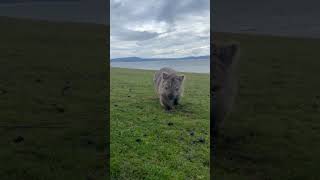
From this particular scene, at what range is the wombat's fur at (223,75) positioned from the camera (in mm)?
7191

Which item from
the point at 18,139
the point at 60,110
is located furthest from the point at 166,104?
the point at 18,139

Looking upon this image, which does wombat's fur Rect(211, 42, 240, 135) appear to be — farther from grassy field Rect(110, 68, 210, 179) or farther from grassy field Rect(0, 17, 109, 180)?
grassy field Rect(0, 17, 109, 180)

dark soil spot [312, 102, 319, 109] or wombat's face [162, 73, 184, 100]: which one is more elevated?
wombat's face [162, 73, 184, 100]

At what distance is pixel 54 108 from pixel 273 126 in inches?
257

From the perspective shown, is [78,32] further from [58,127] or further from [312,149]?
[312,149]

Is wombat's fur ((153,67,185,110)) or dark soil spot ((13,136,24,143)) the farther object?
wombat's fur ((153,67,185,110))

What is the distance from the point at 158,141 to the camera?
7734 mm

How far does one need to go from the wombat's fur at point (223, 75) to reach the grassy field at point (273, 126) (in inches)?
17.0

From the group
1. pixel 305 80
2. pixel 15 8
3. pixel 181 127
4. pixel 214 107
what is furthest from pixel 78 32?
pixel 214 107

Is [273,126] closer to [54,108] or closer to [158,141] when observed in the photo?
[158,141]

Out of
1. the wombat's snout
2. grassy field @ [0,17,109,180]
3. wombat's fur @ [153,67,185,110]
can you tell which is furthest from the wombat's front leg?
grassy field @ [0,17,109,180]

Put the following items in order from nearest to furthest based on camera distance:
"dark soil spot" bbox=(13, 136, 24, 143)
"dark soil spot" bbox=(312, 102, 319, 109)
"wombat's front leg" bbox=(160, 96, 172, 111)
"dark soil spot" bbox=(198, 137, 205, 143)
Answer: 1. "dark soil spot" bbox=(13, 136, 24, 143)
2. "dark soil spot" bbox=(198, 137, 205, 143)
3. "wombat's front leg" bbox=(160, 96, 172, 111)
4. "dark soil spot" bbox=(312, 102, 319, 109)

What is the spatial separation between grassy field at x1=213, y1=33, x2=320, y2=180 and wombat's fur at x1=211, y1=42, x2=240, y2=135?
431 mm

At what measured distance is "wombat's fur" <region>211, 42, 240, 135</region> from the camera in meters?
7.19
